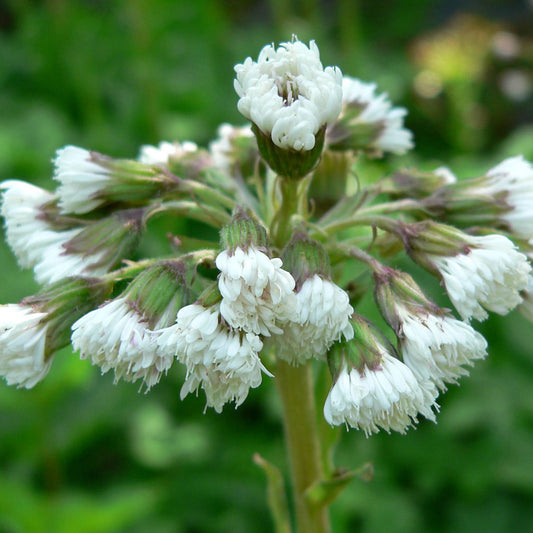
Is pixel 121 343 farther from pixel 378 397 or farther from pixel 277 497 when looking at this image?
pixel 277 497

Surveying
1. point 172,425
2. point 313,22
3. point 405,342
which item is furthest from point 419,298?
point 313,22

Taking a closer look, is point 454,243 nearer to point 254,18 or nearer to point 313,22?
point 313,22

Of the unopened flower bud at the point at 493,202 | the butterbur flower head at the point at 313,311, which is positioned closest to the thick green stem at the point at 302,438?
the butterbur flower head at the point at 313,311

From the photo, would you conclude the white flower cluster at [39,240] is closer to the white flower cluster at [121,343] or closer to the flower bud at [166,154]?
the white flower cluster at [121,343]

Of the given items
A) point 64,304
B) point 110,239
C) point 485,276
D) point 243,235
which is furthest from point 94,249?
point 485,276


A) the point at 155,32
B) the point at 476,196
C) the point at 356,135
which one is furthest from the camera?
the point at 155,32

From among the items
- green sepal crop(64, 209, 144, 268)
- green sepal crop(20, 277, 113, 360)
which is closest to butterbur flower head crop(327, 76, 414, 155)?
green sepal crop(64, 209, 144, 268)
